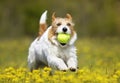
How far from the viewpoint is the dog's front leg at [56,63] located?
31.6ft

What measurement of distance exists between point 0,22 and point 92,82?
19362mm

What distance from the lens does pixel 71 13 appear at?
26.5 meters

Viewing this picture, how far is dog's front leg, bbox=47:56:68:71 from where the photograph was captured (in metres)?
9.64

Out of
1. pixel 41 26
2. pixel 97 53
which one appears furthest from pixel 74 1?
pixel 41 26

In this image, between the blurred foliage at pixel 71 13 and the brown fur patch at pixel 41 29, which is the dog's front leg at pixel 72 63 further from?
the blurred foliage at pixel 71 13

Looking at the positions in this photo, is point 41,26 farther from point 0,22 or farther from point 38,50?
point 0,22

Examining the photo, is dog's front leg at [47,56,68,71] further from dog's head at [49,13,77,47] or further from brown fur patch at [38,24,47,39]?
brown fur patch at [38,24,47,39]

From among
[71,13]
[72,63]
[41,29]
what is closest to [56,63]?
[72,63]

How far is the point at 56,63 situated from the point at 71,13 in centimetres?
1682

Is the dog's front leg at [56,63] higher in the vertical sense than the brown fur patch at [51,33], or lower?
lower

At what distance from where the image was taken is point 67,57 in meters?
10.1

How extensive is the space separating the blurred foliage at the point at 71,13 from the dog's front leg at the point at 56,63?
625 inches

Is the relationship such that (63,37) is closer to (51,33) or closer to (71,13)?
(51,33)

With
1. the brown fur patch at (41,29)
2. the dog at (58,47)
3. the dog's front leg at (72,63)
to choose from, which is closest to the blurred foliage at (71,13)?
the brown fur patch at (41,29)
